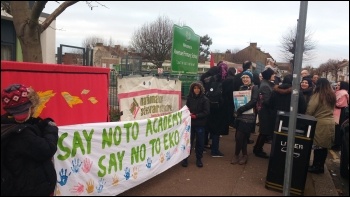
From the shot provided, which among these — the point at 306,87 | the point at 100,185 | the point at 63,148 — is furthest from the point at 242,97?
the point at 63,148

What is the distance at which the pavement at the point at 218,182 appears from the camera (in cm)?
446

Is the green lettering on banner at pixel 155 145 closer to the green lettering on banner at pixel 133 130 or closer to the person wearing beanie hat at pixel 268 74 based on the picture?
the green lettering on banner at pixel 133 130

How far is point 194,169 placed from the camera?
5.53 metres

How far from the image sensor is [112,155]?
408 cm

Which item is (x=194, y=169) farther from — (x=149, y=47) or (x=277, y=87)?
(x=149, y=47)

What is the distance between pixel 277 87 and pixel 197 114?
1.60m

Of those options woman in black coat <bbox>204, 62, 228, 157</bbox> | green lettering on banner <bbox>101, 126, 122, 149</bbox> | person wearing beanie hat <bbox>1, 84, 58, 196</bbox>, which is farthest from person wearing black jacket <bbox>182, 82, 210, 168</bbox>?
person wearing beanie hat <bbox>1, 84, 58, 196</bbox>

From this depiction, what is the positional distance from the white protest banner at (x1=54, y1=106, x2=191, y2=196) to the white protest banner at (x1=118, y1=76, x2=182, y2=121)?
0.56 meters

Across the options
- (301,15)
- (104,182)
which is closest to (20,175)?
(104,182)

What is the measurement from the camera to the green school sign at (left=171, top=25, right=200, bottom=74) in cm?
725

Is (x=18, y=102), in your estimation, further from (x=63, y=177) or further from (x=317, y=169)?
(x=317, y=169)

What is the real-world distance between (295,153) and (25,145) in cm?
342

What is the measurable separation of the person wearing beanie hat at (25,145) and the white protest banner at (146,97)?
2337 millimetres

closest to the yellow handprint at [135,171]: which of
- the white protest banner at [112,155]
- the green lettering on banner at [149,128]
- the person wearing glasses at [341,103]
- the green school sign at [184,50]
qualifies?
the white protest banner at [112,155]
